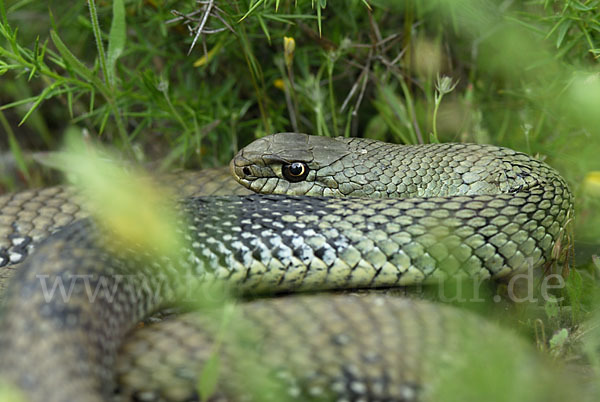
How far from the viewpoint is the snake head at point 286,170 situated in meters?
4.00

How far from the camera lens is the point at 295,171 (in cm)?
402

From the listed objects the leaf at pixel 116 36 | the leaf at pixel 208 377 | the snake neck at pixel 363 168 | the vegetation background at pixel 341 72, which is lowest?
the leaf at pixel 208 377

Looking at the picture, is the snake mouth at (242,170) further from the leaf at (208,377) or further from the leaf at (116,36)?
the leaf at (208,377)

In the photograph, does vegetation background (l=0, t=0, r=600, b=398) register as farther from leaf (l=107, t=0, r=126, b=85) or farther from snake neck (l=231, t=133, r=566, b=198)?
snake neck (l=231, t=133, r=566, b=198)

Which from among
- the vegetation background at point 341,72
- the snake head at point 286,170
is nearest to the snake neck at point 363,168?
the snake head at point 286,170

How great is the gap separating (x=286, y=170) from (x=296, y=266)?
798mm

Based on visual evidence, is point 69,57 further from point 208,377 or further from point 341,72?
point 341,72

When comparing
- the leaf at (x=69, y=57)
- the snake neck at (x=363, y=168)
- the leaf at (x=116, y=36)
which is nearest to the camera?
the leaf at (x=69, y=57)

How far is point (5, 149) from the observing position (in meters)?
6.36

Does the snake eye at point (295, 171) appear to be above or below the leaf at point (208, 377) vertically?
above

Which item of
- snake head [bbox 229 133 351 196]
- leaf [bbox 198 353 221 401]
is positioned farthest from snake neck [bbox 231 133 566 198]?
leaf [bbox 198 353 221 401]

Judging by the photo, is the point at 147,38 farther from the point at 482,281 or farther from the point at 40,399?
the point at 40,399

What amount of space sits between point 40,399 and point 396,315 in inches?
57.3

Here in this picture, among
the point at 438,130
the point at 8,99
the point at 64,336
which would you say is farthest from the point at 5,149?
the point at 64,336
